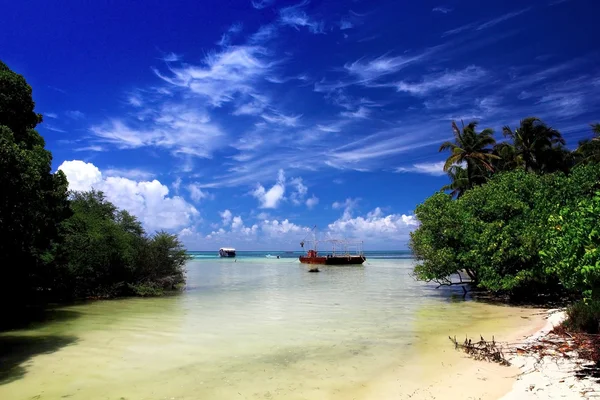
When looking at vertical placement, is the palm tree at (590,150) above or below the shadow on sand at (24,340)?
above

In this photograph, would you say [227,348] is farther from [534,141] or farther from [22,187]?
[534,141]

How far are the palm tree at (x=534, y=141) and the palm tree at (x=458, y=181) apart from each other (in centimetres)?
617

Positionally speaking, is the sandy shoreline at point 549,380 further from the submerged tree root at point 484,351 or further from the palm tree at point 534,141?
the palm tree at point 534,141

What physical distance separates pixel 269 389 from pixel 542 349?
6.82 m

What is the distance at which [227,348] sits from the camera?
12.8m

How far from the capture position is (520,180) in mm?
21266

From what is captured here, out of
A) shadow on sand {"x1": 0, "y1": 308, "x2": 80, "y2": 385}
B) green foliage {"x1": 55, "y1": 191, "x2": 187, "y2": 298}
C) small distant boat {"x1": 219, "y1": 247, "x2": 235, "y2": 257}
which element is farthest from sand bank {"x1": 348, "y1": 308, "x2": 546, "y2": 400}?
small distant boat {"x1": 219, "y1": 247, "x2": 235, "y2": 257}

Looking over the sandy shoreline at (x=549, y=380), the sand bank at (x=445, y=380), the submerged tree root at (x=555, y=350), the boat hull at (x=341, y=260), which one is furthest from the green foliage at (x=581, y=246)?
the boat hull at (x=341, y=260)

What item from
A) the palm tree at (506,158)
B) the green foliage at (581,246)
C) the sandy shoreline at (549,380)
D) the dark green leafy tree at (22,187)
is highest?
the palm tree at (506,158)

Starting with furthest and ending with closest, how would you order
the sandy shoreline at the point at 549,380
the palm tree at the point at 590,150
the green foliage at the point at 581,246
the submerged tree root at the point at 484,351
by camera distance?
the palm tree at the point at 590,150, the submerged tree root at the point at 484,351, the green foliage at the point at 581,246, the sandy shoreline at the point at 549,380

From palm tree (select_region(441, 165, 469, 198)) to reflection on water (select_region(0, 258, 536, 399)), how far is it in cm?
2211

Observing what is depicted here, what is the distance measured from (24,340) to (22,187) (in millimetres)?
6306

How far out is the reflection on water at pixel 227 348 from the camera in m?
9.09

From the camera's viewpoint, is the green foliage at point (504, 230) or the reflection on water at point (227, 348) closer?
the reflection on water at point (227, 348)
